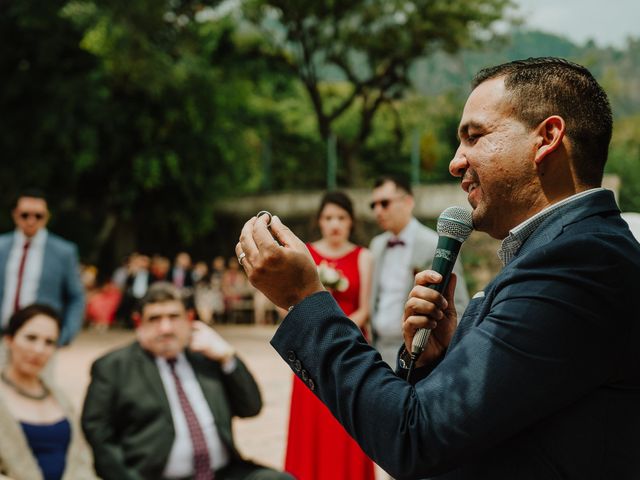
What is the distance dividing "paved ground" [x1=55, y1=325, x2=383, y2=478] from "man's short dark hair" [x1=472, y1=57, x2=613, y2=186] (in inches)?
221

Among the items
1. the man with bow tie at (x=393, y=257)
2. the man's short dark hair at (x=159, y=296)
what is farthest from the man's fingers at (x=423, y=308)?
the man with bow tie at (x=393, y=257)

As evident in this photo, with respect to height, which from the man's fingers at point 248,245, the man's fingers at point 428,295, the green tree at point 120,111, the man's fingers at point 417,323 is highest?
the green tree at point 120,111

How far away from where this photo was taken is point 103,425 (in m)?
4.35

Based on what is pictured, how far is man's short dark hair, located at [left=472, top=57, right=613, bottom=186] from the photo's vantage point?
5.15 feet

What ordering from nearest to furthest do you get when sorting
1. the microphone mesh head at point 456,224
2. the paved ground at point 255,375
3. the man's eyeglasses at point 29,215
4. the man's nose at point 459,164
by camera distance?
the man's nose at point 459,164
the microphone mesh head at point 456,224
the man's eyeglasses at point 29,215
the paved ground at point 255,375

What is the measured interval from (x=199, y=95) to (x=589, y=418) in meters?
20.6

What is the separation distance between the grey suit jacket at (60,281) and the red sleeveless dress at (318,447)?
7.15 feet

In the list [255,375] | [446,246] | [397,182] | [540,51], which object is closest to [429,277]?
[446,246]

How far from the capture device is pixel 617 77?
861 inches

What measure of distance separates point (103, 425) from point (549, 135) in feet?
11.0

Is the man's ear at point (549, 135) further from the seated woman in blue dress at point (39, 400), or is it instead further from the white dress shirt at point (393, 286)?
the white dress shirt at point (393, 286)

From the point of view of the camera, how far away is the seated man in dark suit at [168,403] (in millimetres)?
4320

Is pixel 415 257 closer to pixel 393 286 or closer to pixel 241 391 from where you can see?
pixel 393 286

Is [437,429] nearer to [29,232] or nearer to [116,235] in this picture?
[29,232]
